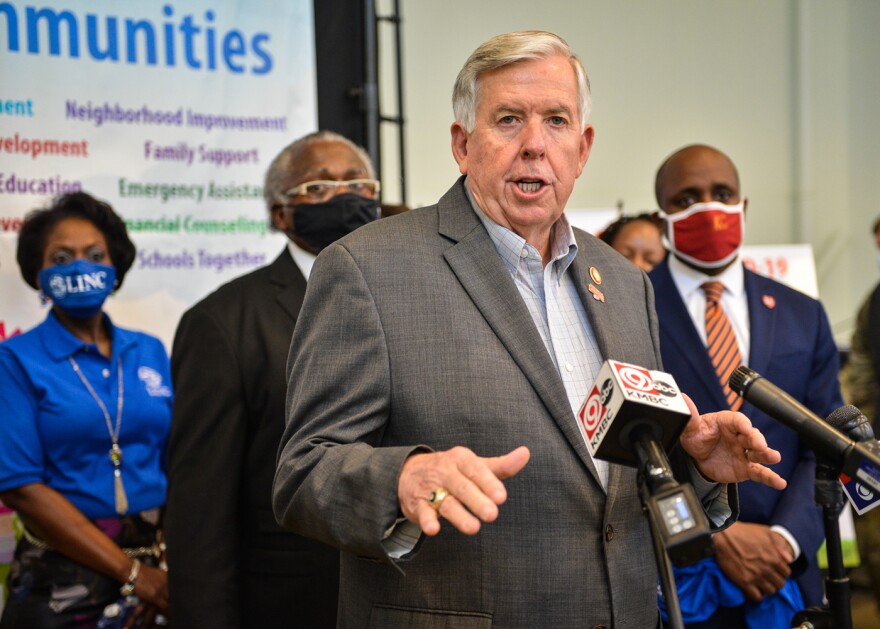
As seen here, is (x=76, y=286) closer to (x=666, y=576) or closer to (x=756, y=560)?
(x=756, y=560)

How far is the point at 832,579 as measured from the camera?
1.83 metres

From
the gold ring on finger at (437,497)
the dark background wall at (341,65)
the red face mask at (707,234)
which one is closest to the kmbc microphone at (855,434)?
the gold ring on finger at (437,497)

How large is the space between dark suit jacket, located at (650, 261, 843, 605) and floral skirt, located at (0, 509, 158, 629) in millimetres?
1960

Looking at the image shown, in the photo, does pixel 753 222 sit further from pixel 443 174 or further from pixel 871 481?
pixel 871 481

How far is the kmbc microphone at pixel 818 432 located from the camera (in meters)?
1.63

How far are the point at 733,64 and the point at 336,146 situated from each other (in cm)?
559

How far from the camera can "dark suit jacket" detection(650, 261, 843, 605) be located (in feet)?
9.46

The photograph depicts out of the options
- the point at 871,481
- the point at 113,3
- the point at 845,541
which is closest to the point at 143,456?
the point at 113,3

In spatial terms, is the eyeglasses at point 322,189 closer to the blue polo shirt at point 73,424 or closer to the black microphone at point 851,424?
the blue polo shirt at point 73,424

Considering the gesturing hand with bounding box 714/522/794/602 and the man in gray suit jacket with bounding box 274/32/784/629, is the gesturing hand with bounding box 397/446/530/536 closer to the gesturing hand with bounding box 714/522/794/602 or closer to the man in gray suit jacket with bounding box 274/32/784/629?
the man in gray suit jacket with bounding box 274/32/784/629

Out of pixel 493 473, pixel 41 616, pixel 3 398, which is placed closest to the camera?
pixel 493 473

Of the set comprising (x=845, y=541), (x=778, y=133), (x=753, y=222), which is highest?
(x=778, y=133)

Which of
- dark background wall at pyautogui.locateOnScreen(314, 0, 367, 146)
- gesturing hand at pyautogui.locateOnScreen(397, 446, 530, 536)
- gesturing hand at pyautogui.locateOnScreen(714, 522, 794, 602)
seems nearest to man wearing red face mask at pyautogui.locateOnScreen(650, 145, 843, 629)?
gesturing hand at pyautogui.locateOnScreen(714, 522, 794, 602)

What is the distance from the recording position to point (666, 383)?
1515mm
